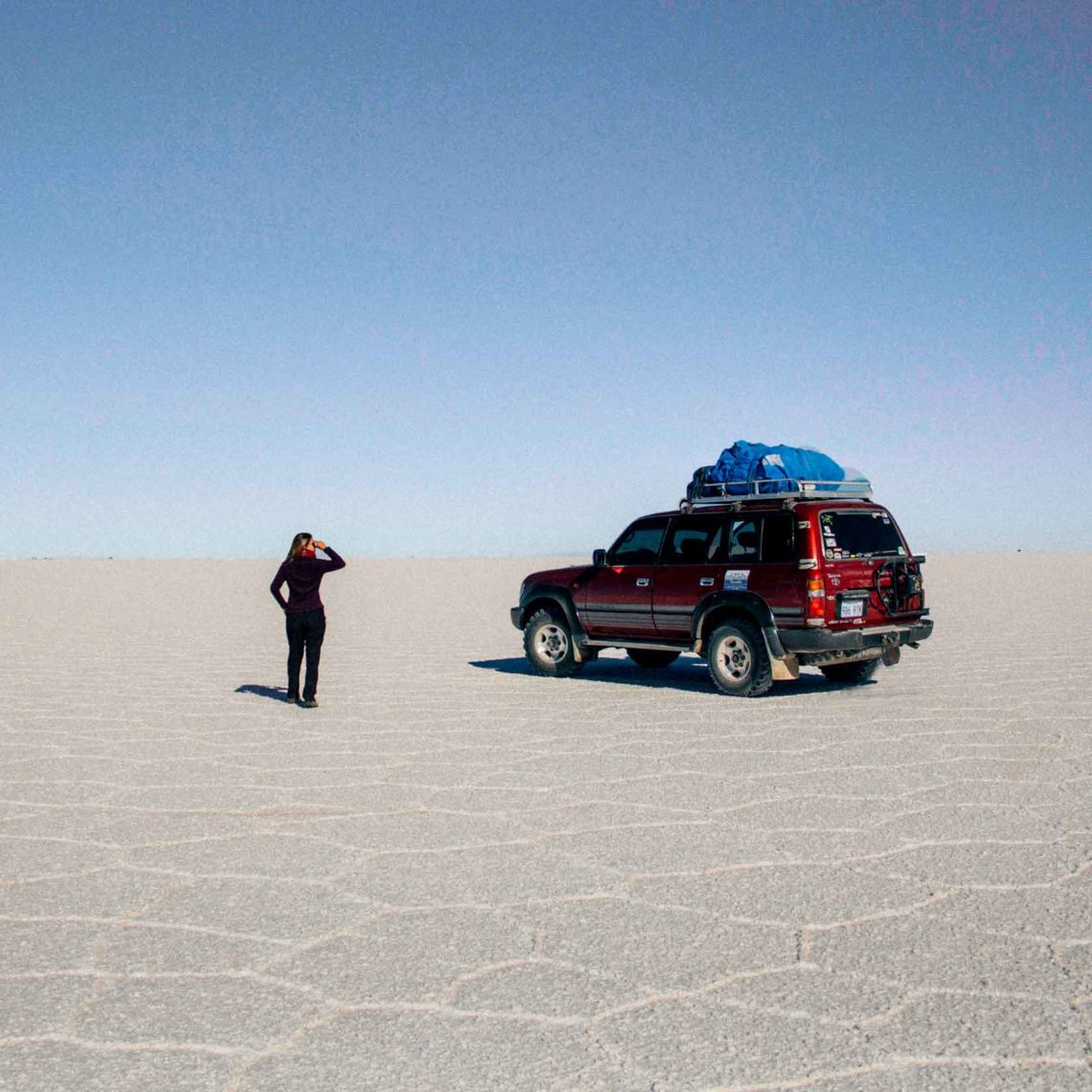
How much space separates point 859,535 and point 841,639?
128 cm

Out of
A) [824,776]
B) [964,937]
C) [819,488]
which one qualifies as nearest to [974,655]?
[819,488]

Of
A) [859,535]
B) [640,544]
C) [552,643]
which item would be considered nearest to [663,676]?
[552,643]

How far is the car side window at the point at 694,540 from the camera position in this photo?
42.6ft

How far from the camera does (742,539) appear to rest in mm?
12625

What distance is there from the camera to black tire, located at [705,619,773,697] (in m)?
12.0

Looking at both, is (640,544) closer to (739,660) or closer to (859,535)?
(739,660)

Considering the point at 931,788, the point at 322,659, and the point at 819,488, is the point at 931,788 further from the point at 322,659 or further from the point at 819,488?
the point at 322,659

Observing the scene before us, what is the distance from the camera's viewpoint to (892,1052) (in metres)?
3.74

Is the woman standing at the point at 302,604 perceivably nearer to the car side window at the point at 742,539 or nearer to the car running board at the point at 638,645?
the car running board at the point at 638,645

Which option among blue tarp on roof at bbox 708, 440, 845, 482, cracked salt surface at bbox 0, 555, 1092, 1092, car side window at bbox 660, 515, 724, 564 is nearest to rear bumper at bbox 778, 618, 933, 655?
cracked salt surface at bbox 0, 555, 1092, 1092

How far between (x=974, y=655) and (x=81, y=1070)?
14460mm

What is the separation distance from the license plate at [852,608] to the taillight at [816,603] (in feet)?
0.83

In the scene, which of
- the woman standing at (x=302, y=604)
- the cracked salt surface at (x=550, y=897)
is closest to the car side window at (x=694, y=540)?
the cracked salt surface at (x=550, y=897)

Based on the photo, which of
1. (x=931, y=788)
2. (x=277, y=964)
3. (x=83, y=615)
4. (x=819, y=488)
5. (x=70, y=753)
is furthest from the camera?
(x=83, y=615)
